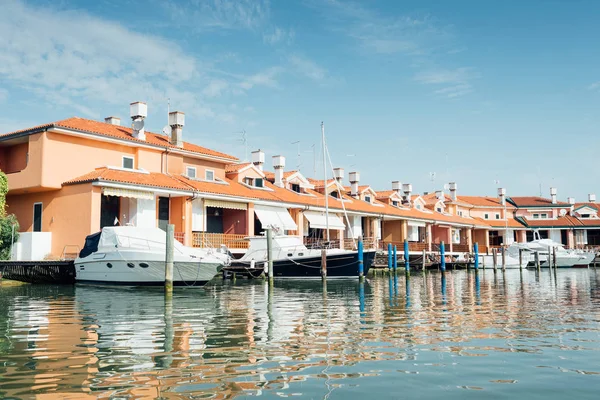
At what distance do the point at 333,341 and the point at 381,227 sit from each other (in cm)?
4072

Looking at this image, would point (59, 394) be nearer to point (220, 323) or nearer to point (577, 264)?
point (220, 323)

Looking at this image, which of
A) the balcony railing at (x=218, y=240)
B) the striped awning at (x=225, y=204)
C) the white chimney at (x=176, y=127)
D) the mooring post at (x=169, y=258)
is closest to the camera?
the mooring post at (x=169, y=258)

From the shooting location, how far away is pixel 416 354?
29.9 feet

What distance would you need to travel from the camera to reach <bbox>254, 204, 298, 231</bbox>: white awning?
114 feet

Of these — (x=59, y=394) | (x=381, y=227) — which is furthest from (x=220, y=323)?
(x=381, y=227)

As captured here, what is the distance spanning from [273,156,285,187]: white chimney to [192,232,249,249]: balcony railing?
968 centimetres

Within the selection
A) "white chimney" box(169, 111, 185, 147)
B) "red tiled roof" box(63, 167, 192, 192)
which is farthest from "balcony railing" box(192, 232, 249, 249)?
"white chimney" box(169, 111, 185, 147)

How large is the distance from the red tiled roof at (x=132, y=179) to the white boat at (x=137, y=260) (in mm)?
3452

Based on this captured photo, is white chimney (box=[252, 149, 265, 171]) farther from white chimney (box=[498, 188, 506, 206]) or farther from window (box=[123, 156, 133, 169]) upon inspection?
white chimney (box=[498, 188, 506, 206])

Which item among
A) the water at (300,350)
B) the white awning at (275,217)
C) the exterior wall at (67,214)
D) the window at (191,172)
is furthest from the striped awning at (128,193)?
the water at (300,350)

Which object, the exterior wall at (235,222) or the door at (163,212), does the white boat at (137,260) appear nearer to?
the door at (163,212)

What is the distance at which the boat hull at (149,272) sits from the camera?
22.4m

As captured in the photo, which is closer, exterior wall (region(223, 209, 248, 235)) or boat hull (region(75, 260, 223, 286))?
boat hull (region(75, 260, 223, 286))

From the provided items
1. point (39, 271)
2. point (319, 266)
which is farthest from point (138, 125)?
point (319, 266)
